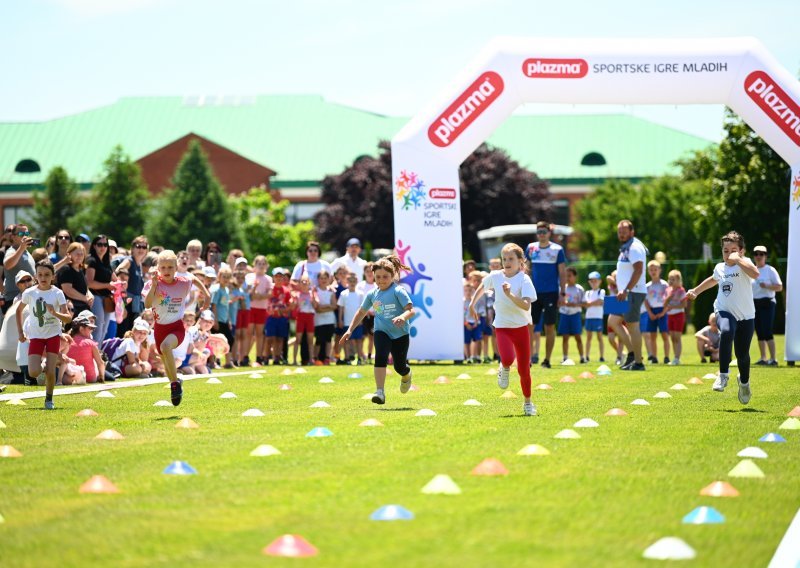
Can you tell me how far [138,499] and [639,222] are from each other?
62.4 metres

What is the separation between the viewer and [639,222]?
2653 inches

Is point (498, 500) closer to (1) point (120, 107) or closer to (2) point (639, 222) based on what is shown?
(2) point (639, 222)

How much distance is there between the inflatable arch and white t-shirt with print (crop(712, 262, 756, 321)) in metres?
7.55

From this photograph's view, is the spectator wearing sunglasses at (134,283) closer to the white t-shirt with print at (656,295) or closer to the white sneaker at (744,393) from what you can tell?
the white t-shirt with print at (656,295)

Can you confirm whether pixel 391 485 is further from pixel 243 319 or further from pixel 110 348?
pixel 243 319

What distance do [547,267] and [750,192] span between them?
2440 cm

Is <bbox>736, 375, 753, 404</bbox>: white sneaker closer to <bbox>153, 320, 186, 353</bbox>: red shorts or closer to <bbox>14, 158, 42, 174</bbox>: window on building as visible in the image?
<bbox>153, 320, 186, 353</bbox>: red shorts

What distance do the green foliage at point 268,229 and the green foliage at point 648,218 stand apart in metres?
16.5

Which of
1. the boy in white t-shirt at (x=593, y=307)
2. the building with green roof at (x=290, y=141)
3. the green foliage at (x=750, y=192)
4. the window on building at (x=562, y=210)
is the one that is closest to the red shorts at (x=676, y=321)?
the boy in white t-shirt at (x=593, y=307)

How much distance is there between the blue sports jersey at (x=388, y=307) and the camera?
42.2ft

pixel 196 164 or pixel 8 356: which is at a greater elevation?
pixel 196 164

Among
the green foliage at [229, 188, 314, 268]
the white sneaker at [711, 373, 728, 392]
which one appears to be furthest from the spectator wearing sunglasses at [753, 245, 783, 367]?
the green foliage at [229, 188, 314, 268]

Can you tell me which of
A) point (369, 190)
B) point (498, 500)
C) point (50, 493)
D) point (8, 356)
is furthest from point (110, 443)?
point (369, 190)

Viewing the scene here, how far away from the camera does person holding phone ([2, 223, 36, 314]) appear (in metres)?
16.1
